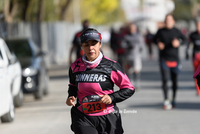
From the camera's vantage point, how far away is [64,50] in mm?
33000

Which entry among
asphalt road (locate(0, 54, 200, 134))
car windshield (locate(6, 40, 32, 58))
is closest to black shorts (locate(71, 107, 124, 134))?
asphalt road (locate(0, 54, 200, 134))

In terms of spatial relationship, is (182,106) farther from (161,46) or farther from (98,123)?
(98,123)

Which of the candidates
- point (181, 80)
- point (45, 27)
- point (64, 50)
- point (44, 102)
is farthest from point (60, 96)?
point (64, 50)

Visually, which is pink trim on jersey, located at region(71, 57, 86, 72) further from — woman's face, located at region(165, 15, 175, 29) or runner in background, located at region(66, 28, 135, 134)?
woman's face, located at region(165, 15, 175, 29)

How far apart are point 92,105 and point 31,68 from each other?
765 cm

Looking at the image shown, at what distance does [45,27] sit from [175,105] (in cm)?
1780

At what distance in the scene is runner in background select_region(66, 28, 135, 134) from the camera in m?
4.94

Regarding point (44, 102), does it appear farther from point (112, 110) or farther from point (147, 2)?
point (147, 2)

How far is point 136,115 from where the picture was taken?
32.6ft

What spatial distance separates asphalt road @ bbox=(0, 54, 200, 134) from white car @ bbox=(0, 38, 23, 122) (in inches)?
10.0

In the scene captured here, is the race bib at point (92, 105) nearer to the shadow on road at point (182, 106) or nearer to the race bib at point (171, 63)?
the race bib at point (171, 63)

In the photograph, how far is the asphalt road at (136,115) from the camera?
8.52 m

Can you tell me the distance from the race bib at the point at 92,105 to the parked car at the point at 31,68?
24.2ft

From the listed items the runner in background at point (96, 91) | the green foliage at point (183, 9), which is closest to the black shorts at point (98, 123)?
the runner in background at point (96, 91)
